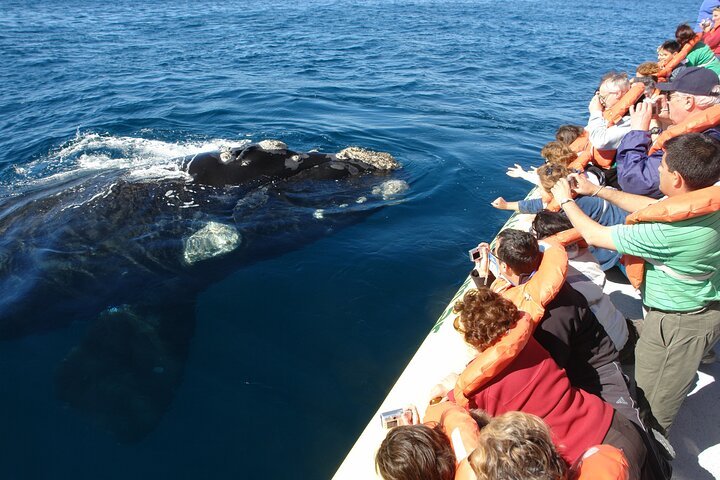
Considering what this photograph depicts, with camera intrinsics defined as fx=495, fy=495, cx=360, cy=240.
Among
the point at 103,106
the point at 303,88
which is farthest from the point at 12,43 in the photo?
the point at 303,88

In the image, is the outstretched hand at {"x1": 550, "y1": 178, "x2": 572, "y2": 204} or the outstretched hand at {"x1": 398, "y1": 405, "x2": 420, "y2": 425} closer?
the outstretched hand at {"x1": 398, "y1": 405, "x2": 420, "y2": 425}

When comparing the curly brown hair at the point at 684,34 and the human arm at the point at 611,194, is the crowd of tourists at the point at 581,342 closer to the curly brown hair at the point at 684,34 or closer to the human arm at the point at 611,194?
the human arm at the point at 611,194

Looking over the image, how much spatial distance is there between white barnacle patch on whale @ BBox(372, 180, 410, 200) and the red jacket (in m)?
7.66

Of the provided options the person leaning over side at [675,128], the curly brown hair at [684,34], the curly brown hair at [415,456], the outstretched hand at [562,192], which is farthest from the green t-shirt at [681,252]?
the curly brown hair at [684,34]

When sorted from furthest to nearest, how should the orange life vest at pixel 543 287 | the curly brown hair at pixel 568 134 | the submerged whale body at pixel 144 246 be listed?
the curly brown hair at pixel 568 134, the submerged whale body at pixel 144 246, the orange life vest at pixel 543 287

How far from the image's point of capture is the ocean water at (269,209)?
611 cm

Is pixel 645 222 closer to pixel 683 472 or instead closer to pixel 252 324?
pixel 683 472

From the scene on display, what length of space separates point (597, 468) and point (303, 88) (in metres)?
20.5

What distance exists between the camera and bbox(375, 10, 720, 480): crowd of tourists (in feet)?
10.3

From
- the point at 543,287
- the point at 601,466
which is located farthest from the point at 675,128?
the point at 601,466

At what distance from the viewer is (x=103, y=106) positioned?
18.8 m

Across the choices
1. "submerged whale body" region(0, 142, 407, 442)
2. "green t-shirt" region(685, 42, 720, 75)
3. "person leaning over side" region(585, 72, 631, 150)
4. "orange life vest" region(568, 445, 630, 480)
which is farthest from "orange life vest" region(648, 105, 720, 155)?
"green t-shirt" region(685, 42, 720, 75)

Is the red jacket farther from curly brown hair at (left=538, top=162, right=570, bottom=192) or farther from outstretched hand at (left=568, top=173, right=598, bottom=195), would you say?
curly brown hair at (left=538, top=162, right=570, bottom=192)

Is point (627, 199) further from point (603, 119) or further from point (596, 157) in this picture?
point (603, 119)
